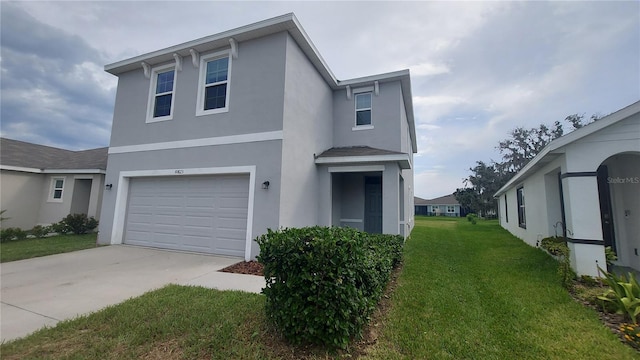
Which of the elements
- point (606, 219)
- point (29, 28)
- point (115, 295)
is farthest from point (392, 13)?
point (29, 28)

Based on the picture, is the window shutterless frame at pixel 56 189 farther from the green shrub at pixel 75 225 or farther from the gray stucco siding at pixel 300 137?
the gray stucco siding at pixel 300 137

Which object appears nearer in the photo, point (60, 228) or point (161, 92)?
point (161, 92)

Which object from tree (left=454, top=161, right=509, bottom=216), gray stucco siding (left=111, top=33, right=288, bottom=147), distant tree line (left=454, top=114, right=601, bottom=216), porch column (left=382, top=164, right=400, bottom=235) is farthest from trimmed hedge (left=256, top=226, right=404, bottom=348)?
tree (left=454, top=161, right=509, bottom=216)

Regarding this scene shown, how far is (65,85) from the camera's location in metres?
13.6

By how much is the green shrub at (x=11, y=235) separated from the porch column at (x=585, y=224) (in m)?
18.2

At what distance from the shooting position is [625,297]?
13.3 ft

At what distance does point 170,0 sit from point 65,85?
9.81m

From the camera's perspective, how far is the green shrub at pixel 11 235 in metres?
9.85

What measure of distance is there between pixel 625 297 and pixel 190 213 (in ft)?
33.0

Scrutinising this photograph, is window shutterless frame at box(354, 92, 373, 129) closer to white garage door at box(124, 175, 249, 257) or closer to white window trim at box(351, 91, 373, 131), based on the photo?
white window trim at box(351, 91, 373, 131)

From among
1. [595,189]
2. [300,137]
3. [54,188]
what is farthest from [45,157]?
[595,189]

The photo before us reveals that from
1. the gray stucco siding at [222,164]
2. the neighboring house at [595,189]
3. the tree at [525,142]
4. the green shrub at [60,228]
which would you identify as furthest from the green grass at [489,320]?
the tree at [525,142]

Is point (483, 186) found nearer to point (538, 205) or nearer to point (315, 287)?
point (538, 205)

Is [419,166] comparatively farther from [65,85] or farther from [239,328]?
[65,85]
